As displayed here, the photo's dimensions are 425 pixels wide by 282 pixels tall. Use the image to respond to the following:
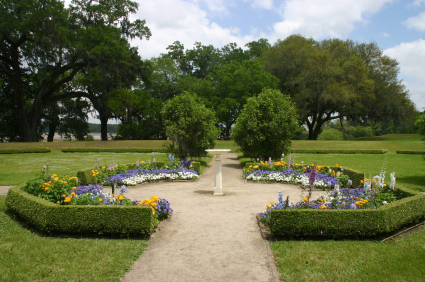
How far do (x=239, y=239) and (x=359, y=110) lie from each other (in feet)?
120

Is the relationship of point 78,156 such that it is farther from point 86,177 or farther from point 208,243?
point 208,243

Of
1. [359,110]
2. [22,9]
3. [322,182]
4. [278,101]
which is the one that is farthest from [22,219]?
[359,110]

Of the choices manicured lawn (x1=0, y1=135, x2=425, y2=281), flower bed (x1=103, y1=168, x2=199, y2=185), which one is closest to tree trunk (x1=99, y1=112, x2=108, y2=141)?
flower bed (x1=103, y1=168, x2=199, y2=185)

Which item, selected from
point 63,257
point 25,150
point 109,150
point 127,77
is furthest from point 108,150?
point 63,257

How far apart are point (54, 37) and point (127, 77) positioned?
7.45m

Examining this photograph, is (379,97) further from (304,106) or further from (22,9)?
(22,9)

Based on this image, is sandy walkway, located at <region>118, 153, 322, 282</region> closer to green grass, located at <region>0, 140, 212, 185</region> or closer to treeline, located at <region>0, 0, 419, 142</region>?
green grass, located at <region>0, 140, 212, 185</region>

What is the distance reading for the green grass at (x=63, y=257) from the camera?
Result: 13.1 feet

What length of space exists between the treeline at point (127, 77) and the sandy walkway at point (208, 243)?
23.7m

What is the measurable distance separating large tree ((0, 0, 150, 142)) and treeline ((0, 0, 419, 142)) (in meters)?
0.09

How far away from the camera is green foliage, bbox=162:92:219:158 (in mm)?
16031

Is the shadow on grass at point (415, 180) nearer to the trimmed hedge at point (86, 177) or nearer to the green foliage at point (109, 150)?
the trimmed hedge at point (86, 177)

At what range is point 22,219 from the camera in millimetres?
6496

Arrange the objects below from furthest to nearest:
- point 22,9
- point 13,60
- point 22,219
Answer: point 13,60
point 22,9
point 22,219
